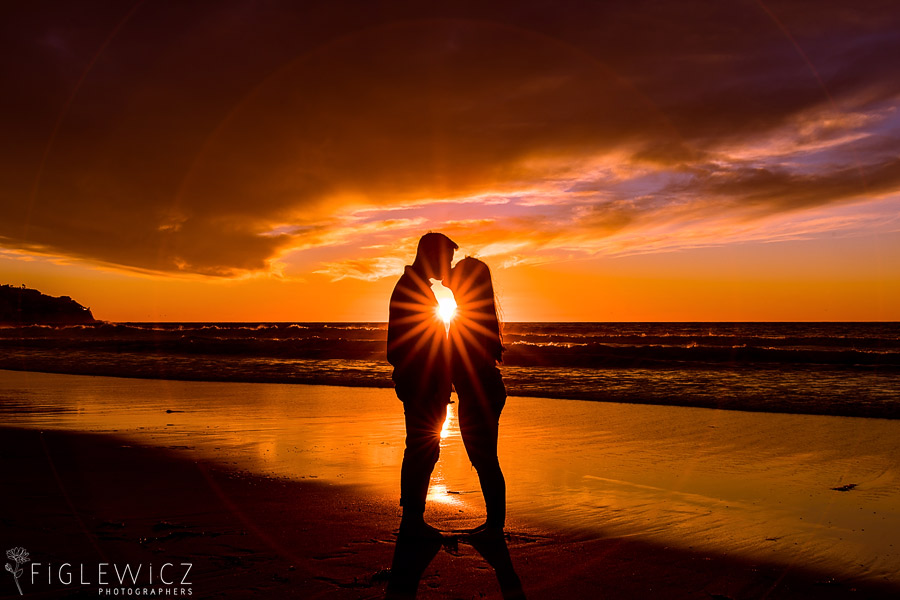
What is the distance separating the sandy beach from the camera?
3.72 meters

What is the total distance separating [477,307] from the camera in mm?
4562

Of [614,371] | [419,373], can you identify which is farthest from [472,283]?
[614,371]

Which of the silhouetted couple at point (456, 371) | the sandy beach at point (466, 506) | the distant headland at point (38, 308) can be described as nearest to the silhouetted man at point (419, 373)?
the silhouetted couple at point (456, 371)

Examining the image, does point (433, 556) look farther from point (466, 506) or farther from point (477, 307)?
point (477, 307)

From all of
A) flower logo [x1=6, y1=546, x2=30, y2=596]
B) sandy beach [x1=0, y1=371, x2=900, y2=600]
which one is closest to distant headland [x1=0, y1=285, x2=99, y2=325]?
sandy beach [x1=0, y1=371, x2=900, y2=600]

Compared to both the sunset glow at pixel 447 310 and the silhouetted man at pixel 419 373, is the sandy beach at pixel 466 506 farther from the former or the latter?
the sunset glow at pixel 447 310

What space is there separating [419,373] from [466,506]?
1518 millimetres

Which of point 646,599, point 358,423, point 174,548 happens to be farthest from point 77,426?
point 646,599

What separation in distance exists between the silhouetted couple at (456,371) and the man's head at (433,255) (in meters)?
0.05

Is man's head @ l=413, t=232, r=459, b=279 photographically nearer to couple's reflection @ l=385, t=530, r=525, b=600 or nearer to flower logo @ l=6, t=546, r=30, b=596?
couple's reflection @ l=385, t=530, r=525, b=600

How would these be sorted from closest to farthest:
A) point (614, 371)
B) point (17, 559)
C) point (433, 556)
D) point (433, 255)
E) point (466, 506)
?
point (17, 559)
point (433, 556)
point (433, 255)
point (466, 506)
point (614, 371)

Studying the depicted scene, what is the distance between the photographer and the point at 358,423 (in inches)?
401

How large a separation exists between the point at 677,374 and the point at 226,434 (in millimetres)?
15832

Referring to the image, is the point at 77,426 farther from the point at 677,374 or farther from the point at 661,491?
the point at 677,374
